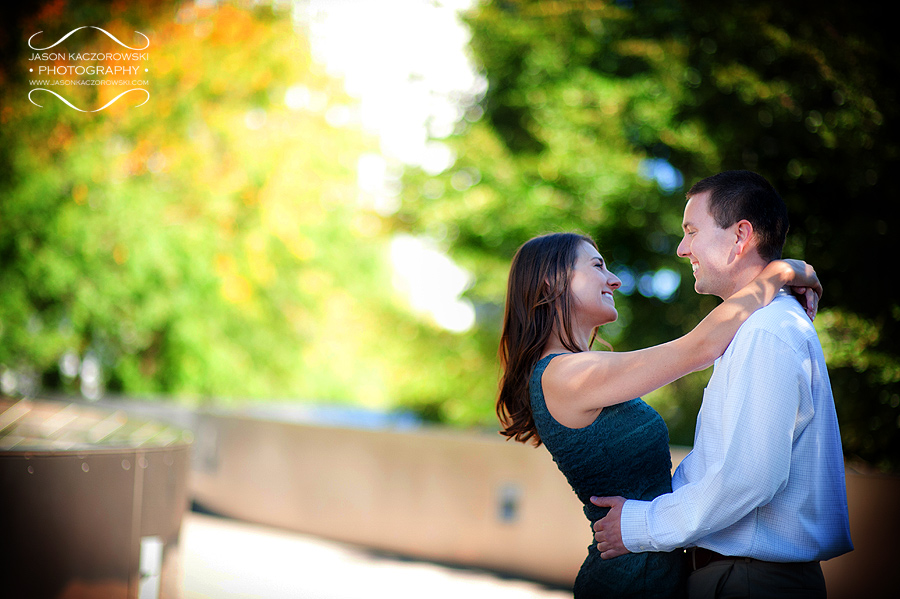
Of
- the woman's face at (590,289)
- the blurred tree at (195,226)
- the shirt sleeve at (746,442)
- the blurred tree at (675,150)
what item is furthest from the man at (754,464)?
the blurred tree at (195,226)

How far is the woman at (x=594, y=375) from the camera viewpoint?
7.64 feet

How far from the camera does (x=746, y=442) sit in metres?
2.13

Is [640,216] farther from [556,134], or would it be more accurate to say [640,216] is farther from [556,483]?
[556,483]

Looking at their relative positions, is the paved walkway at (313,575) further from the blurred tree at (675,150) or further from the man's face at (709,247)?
the man's face at (709,247)

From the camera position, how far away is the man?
2.13 metres

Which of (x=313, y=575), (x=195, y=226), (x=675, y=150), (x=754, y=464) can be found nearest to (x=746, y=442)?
(x=754, y=464)

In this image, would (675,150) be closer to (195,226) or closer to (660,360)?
(660,360)

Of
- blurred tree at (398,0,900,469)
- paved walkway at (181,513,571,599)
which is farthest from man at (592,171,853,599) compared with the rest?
blurred tree at (398,0,900,469)

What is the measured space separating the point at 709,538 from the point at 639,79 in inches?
342

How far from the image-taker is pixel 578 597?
102 inches

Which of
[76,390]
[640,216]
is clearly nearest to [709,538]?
[640,216]

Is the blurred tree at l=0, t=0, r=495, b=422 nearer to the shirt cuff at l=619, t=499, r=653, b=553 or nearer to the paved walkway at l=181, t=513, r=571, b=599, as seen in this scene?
the paved walkway at l=181, t=513, r=571, b=599

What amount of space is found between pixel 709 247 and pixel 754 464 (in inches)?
28.3

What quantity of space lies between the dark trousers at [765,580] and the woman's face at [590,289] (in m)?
0.89
